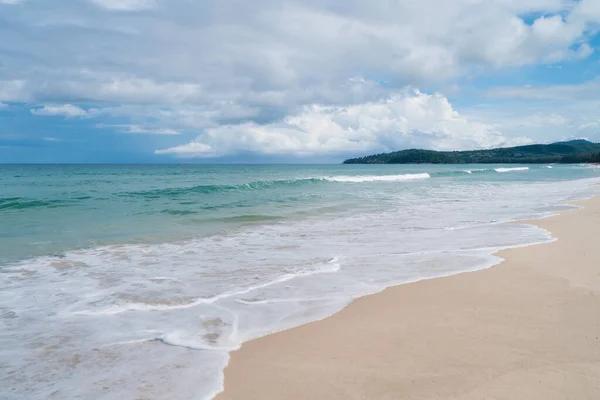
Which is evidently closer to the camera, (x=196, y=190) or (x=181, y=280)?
(x=181, y=280)

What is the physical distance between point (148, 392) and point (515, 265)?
642cm

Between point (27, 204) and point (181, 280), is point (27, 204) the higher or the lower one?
the higher one

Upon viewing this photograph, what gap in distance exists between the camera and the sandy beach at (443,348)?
3.52 meters

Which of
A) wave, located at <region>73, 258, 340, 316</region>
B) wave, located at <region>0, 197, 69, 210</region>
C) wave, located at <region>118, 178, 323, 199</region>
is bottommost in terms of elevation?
wave, located at <region>73, 258, 340, 316</region>

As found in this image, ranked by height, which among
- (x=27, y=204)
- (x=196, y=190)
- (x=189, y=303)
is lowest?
(x=189, y=303)

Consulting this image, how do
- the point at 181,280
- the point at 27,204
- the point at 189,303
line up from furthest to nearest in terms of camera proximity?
1. the point at 27,204
2. the point at 181,280
3. the point at 189,303

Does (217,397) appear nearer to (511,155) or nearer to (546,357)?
(546,357)

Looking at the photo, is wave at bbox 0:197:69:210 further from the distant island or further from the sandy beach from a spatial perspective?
the distant island

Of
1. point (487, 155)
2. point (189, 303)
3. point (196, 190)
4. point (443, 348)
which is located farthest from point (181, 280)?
point (487, 155)

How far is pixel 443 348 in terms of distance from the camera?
4219mm

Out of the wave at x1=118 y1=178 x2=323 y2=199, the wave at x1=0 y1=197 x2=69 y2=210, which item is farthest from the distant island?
the wave at x1=0 y1=197 x2=69 y2=210

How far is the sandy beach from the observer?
3.52 meters

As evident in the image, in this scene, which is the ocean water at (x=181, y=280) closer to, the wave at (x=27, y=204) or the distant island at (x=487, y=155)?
the wave at (x=27, y=204)

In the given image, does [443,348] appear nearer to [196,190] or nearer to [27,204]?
[27,204]
